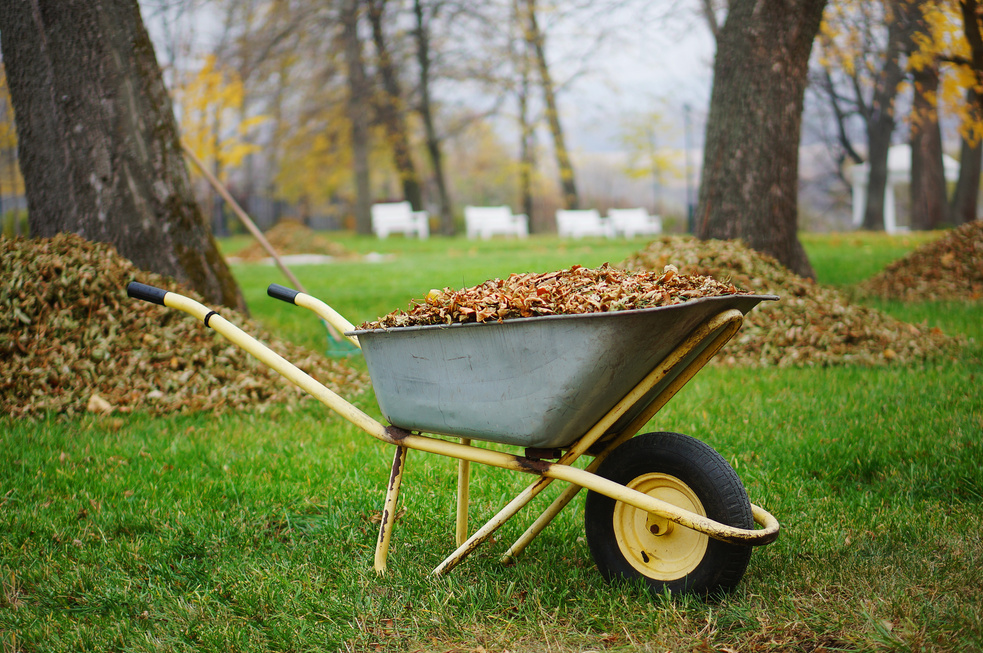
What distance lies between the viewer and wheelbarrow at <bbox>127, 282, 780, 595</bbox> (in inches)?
70.7

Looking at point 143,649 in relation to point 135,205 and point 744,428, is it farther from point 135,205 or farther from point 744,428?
point 135,205

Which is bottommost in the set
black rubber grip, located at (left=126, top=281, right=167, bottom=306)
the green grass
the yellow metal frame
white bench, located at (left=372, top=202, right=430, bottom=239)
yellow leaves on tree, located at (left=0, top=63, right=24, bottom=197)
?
the green grass

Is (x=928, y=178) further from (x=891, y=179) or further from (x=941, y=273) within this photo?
(x=941, y=273)

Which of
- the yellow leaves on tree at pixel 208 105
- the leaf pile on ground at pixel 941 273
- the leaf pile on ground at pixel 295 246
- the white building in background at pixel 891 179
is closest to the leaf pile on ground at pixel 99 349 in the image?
the leaf pile on ground at pixel 941 273

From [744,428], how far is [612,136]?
31.1 metres

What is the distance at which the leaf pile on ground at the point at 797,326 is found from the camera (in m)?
4.95

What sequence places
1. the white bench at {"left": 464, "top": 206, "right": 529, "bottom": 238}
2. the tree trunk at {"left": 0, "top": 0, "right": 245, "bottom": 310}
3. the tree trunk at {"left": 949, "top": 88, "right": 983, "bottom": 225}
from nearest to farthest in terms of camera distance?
the tree trunk at {"left": 0, "top": 0, "right": 245, "bottom": 310}
the tree trunk at {"left": 949, "top": 88, "right": 983, "bottom": 225}
the white bench at {"left": 464, "top": 206, "right": 529, "bottom": 238}

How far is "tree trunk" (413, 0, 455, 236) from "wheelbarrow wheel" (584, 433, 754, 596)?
21871mm

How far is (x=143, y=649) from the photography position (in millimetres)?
2004

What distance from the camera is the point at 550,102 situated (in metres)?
25.2

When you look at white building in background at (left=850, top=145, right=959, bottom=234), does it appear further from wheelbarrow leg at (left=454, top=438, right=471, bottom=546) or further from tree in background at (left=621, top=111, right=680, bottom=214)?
wheelbarrow leg at (left=454, top=438, right=471, bottom=546)

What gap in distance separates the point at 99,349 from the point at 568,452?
3.36 m

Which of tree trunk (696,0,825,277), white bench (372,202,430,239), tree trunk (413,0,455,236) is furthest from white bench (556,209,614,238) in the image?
tree trunk (696,0,825,277)

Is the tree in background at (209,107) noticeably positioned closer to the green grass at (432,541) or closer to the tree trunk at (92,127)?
the tree trunk at (92,127)
